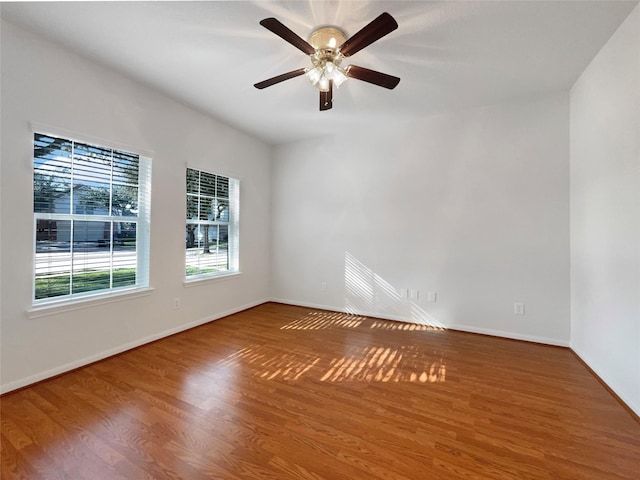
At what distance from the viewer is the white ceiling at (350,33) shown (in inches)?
76.3

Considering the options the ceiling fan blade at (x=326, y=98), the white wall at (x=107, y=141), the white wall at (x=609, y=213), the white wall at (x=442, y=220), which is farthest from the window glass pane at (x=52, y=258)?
the white wall at (x=609, y=213)

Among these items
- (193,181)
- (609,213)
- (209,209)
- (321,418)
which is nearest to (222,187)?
(209,209)

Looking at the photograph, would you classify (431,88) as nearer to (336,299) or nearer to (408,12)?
(408,12)

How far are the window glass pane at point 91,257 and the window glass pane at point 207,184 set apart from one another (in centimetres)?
126

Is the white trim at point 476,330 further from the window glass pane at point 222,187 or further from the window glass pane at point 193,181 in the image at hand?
the window glass pane at point 193,181

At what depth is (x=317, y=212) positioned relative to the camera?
4.57 metres

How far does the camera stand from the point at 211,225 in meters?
3.96

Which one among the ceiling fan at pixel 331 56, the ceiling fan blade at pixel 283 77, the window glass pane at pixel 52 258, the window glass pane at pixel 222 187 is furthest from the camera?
the window glass pane at pixel 222 187

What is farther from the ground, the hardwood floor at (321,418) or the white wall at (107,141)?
the white wall at (107,141)

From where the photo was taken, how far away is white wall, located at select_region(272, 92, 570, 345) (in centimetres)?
314

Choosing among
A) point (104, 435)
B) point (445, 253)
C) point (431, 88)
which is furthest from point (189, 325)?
point (431, 88)

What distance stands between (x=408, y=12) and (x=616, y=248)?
2.38m

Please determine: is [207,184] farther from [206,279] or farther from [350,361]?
[350,361]

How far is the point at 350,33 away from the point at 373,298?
3.20 meters
